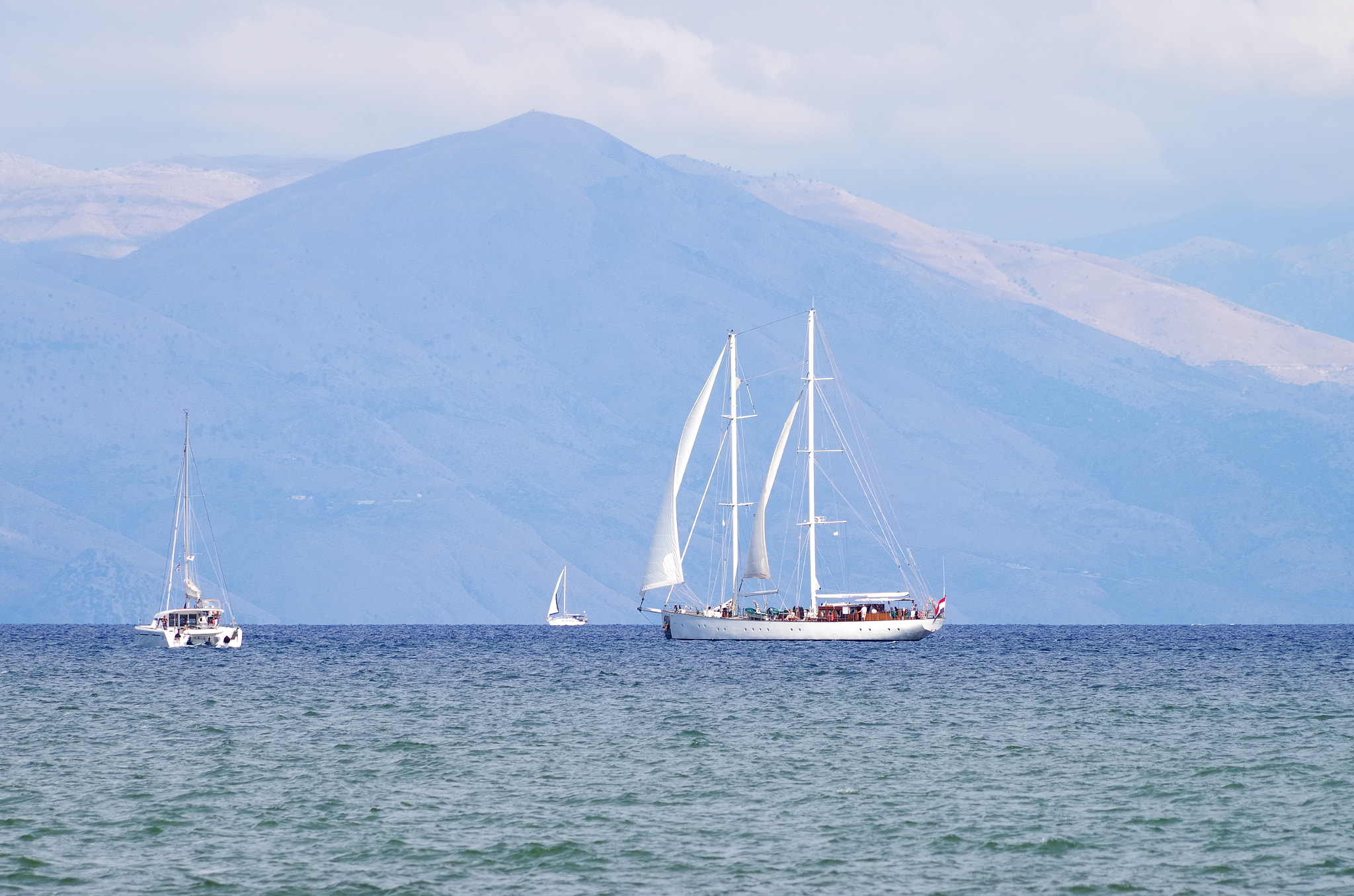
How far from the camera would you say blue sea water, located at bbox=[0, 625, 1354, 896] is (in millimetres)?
37906

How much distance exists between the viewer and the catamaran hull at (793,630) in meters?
133

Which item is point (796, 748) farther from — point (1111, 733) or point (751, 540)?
point (751, 540)

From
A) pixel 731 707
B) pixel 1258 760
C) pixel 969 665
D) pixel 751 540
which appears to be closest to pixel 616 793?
pixel 1258 760

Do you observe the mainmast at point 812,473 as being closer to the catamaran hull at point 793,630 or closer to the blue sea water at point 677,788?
the catamaran hull at point 793,630

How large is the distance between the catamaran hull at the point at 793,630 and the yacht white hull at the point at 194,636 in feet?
117

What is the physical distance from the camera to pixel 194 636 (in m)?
138

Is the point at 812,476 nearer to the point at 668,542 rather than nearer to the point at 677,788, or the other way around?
the point at 668,542

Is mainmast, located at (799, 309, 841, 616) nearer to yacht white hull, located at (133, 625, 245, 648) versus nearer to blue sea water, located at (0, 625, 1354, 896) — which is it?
blue sea water, located at (0, 625, 1354, 896)

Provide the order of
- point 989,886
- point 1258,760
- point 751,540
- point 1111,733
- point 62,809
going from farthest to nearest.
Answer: point 751,540, point 1111,733, point 1258,760, point 62,809, point 989,886

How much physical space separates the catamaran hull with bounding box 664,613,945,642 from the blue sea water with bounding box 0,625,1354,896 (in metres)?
38.7

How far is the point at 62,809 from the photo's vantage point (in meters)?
45.2

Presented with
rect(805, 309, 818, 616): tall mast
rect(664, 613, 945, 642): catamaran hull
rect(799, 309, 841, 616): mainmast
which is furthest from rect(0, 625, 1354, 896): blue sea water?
rect(805, 309, 818, 616): tall mast

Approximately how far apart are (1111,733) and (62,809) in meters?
37.3

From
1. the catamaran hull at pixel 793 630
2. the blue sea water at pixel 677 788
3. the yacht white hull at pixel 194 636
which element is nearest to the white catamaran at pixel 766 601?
the catamaran hull at pixel 793 630
